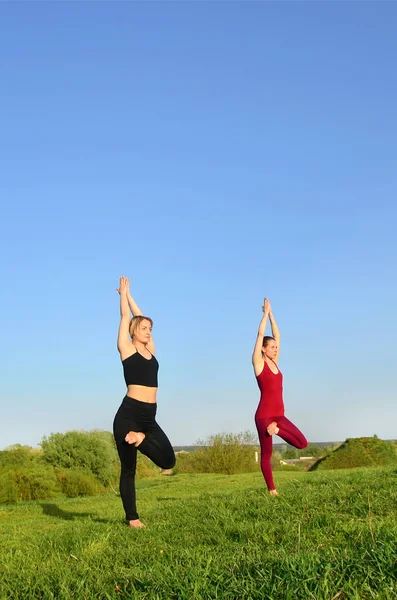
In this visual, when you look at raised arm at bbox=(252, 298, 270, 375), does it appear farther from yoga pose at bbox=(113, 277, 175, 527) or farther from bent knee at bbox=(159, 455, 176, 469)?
bent knee at bbox=(159, 455, 176, 469)

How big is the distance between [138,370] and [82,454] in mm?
21364

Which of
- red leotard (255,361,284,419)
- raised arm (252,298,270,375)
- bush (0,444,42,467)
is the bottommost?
bush (0,444,42,467)

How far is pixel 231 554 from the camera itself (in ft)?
16.3

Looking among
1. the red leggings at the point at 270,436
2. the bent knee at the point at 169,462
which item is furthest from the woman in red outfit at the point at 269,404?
the bent knee at the point at 169,462

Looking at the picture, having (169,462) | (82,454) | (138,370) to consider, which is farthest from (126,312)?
(82,454)

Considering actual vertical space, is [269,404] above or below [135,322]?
below

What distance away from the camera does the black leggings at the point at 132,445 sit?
8.10 metres

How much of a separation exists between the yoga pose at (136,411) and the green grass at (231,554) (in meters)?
0.74

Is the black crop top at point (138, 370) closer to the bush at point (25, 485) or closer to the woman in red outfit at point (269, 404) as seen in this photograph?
the woman in red outfit at point (269, 404)

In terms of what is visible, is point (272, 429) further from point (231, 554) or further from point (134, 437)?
point (231, 554)

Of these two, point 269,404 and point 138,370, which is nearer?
point 138,370

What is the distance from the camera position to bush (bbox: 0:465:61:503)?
69.5 ft

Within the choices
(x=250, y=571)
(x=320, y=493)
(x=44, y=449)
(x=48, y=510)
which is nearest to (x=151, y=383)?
(x=320, y=493)

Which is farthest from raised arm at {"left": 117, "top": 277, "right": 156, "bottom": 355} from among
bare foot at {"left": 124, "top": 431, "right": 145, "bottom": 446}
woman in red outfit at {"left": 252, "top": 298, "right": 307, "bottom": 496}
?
woman in red outfit at {"left": 252, "top": 298, "right": 307, "bottom": 496}
